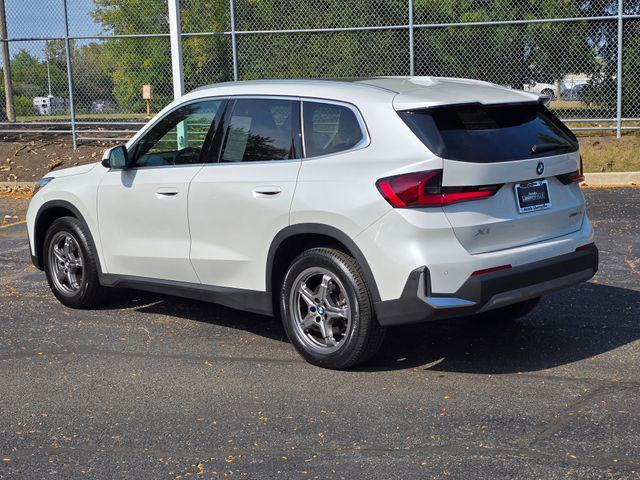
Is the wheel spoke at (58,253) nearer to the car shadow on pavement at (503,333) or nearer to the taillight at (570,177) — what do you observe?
the car shadow on pavement at (503,333)

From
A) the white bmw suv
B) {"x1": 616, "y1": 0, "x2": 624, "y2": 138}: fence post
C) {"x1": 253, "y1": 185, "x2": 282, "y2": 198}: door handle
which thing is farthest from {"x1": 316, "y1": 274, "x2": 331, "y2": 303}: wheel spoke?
{"x1": 616, "y1": 0, "x2": 624, "y2": 138}: fence post

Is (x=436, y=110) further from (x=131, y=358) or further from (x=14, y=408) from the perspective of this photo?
(x=14, y=408)

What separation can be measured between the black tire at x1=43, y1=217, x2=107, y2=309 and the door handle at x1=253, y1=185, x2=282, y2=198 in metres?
1.90

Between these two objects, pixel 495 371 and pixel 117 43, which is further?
pixel 117 43

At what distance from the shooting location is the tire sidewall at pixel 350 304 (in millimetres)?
5348

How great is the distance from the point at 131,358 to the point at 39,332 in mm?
1077

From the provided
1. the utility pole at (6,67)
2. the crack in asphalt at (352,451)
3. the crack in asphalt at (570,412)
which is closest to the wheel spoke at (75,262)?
the crack in asphalt at (352,451)

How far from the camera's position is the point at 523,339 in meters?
6.18

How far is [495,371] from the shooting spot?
553 centimetres

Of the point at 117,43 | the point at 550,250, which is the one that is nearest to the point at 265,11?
the point at 117,43

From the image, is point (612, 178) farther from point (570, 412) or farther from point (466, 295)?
point (570, 412)

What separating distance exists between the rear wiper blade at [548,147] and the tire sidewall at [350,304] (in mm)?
1356

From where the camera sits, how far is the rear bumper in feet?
16.7

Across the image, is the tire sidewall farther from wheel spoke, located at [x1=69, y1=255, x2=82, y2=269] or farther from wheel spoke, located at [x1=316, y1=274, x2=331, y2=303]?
wheel spoke, located at [x1=69, y1=255, x2=82, y2=269]
